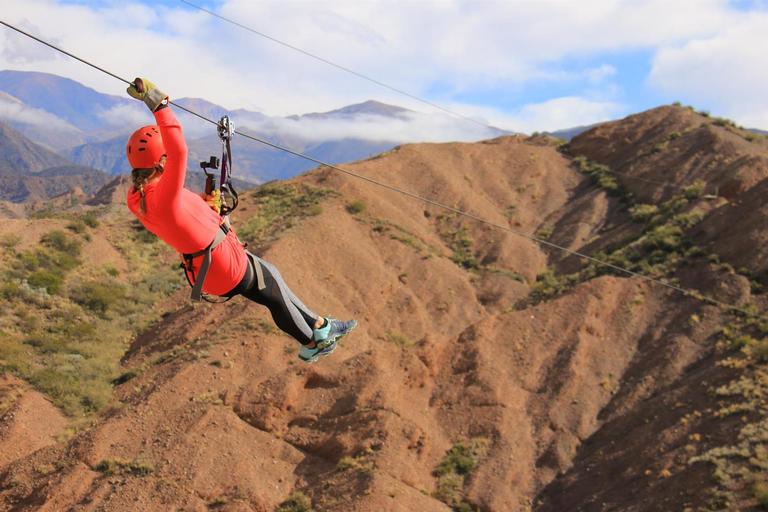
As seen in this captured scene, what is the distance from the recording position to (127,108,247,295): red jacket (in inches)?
227

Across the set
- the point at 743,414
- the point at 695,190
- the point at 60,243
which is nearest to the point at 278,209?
the point at 60,243

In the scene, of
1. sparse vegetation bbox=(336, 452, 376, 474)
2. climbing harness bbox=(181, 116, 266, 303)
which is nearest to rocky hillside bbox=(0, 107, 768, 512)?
sparse vegetation bbox=(336, 452, 376, 474)

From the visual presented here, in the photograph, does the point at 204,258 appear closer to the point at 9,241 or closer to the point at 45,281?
the point at 45,281

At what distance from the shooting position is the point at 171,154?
18.9 feet

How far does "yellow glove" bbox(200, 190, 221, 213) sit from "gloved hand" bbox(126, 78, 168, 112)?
4.03 ft

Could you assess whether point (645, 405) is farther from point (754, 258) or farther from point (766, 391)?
point (754, 258)

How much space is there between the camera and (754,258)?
92.5 ft

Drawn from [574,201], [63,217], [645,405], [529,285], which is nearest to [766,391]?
[645,405]

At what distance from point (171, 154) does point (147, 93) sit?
1.72 ft

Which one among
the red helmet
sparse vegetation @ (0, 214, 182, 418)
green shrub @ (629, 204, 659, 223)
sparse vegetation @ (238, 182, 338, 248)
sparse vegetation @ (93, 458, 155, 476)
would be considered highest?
green shrub @ (629, 204, 659, 223)

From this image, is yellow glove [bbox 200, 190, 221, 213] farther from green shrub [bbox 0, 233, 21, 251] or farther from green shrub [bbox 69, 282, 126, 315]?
green shrub [bbox 0, 233, 21, 251]

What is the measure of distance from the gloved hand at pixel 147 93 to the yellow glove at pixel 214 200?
4.03 ft

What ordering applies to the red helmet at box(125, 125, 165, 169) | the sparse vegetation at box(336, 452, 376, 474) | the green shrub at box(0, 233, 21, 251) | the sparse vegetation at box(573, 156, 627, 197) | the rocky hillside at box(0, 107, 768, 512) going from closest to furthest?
the red helmet at box(125, 125, 165, 169), the rocky hillside at box(0, 107, 768, 512), the sparse vegetation at box(336, 452, 376, 474), the green shrub at box(0, 233, 21, 251), the sparse vegetation at box(573, 156, 627, 197)

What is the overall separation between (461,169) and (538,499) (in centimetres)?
3050
